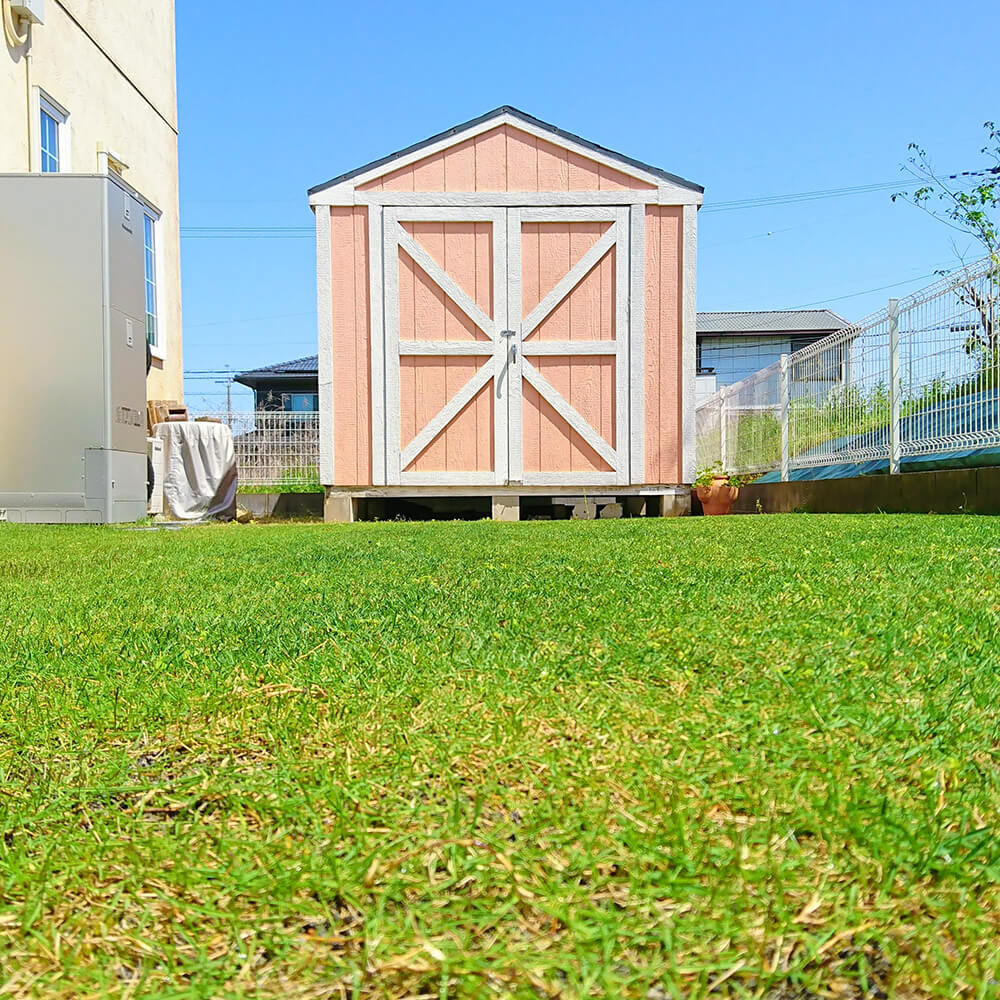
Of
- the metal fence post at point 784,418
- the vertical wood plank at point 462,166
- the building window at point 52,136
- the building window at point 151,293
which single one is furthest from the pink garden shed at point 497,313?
the building window at point 151,293

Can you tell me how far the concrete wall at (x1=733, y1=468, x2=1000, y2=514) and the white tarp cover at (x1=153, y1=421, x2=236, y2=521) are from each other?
19.5 feet

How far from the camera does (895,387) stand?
7.23 metres

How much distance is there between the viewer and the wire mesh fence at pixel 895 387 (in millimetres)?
5930

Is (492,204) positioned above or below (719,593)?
above

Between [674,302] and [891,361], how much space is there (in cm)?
254

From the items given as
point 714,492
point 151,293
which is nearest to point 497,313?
point 714,492

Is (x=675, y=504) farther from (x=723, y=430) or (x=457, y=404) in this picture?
(x=723, y=430)

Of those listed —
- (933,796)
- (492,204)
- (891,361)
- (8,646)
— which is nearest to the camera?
(933,796)

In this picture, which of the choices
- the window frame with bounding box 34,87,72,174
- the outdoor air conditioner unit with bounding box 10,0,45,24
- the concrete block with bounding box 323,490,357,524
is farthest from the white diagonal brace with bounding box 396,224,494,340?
the outdoor air conditioner unit with bounding box 10,0,45,24

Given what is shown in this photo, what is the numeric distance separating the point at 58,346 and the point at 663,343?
18.5 ft

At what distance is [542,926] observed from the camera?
77 cm

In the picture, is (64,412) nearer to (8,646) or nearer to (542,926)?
(8,646)

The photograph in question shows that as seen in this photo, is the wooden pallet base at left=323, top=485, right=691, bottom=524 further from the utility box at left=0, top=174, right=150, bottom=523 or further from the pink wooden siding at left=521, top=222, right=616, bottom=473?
the utility box at left=0, top=174, right=150, bottom=523

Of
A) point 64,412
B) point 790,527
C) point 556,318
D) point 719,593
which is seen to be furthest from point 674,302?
point 719,593
